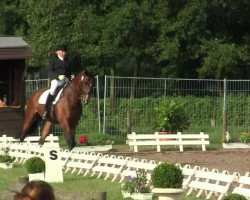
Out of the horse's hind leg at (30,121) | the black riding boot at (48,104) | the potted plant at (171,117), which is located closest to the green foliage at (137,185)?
the black riding boot at (48,104)

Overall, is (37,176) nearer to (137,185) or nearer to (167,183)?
(137,185)

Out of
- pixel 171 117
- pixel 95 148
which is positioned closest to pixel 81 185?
pixel 95 148

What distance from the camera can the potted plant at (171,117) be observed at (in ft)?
89.6

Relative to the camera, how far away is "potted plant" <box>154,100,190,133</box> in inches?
1075

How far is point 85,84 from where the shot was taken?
63.5 feet

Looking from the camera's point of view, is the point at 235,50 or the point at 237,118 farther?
the point at 235,50

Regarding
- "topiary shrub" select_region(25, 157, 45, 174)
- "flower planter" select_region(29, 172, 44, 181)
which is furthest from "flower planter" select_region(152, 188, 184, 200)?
"topiary shrub" select_region(25, 157, 45, 174)

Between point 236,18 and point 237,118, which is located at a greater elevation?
point 236,18

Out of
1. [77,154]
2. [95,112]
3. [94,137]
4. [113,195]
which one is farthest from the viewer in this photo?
[95,112]

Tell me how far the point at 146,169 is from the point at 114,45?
2838 cm

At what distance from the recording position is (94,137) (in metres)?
27.8

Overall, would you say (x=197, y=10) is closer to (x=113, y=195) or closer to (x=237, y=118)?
(x=237, y=118)

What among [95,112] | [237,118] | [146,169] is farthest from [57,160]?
[237,118]

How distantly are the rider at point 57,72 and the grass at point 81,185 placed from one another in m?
2.71
